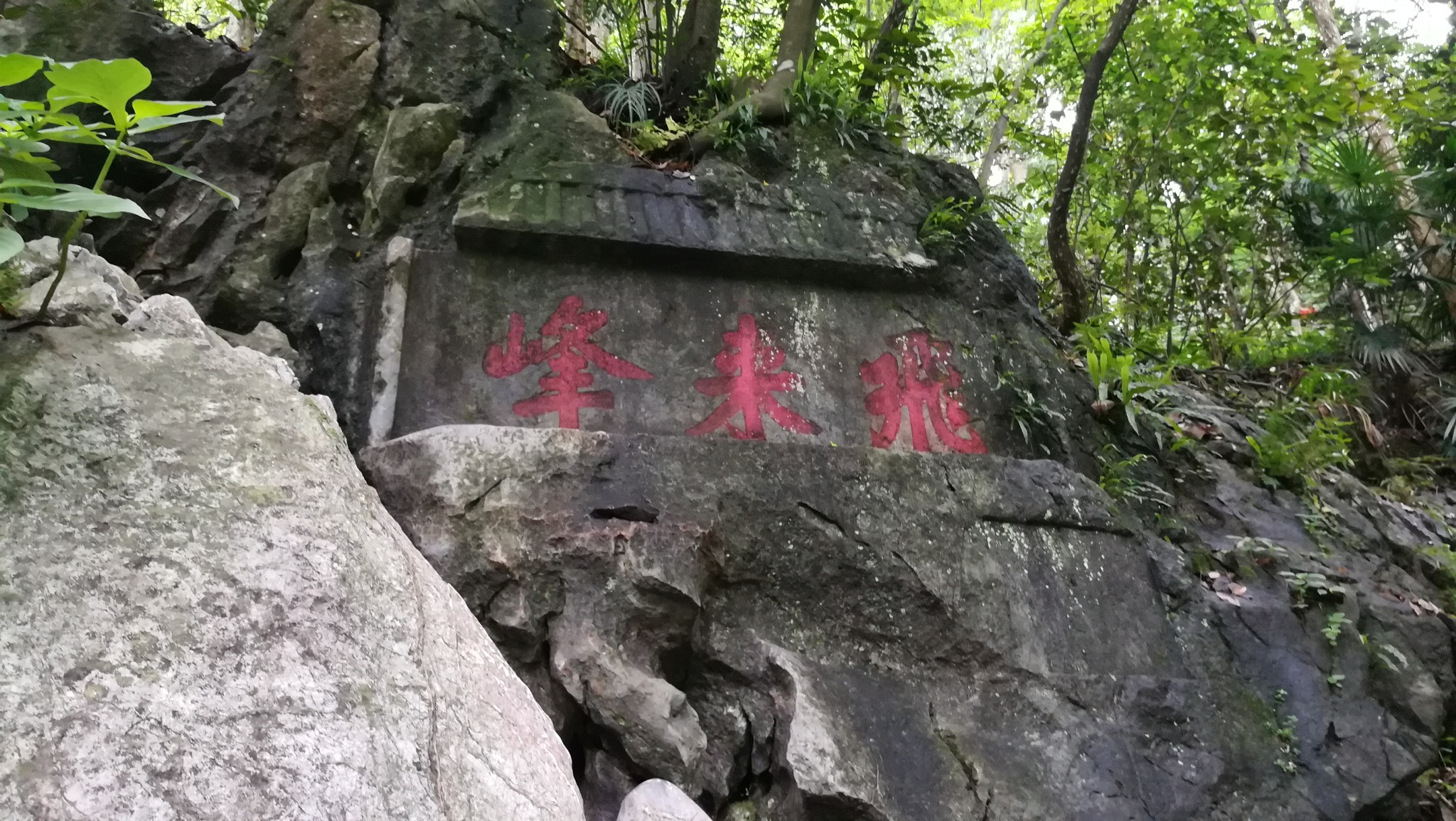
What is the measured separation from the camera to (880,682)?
295 cm

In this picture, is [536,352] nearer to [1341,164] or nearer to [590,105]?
[590,105]

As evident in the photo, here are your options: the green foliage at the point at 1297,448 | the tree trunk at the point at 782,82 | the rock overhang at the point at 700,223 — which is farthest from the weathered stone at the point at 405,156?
the green foliage at the point at 1297,448

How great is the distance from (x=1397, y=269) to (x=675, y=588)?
6.76m

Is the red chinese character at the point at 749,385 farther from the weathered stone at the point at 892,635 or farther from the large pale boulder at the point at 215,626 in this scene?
the large pale boulder at the point at 215,626

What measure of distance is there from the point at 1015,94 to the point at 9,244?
666cm

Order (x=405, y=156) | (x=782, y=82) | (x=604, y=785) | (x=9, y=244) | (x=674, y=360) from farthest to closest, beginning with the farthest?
(x=782, y=82) < (x=405, y=156) < (x=674, y=360) < (x=604, y=785) < (x=9, y=244)

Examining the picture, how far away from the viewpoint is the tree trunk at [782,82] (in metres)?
4.34

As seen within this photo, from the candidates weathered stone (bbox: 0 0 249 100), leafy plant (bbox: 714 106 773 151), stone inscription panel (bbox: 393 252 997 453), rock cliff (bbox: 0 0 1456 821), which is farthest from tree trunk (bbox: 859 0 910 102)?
weathered stone (bbox: 0 0 249 100)

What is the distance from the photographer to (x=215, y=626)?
1294 millimetres

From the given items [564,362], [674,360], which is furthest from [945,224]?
[564,362]

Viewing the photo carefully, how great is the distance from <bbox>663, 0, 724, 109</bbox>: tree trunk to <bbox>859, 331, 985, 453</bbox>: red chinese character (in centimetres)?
193

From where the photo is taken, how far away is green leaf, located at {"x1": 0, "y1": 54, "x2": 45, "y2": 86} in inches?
50.3

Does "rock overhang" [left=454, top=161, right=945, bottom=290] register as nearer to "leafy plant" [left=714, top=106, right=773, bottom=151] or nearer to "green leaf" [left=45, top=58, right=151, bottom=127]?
"leafy plant" [left=714, top=106, right=773, bottom=151]

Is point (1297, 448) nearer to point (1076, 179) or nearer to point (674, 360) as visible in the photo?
point (1076, 179)
